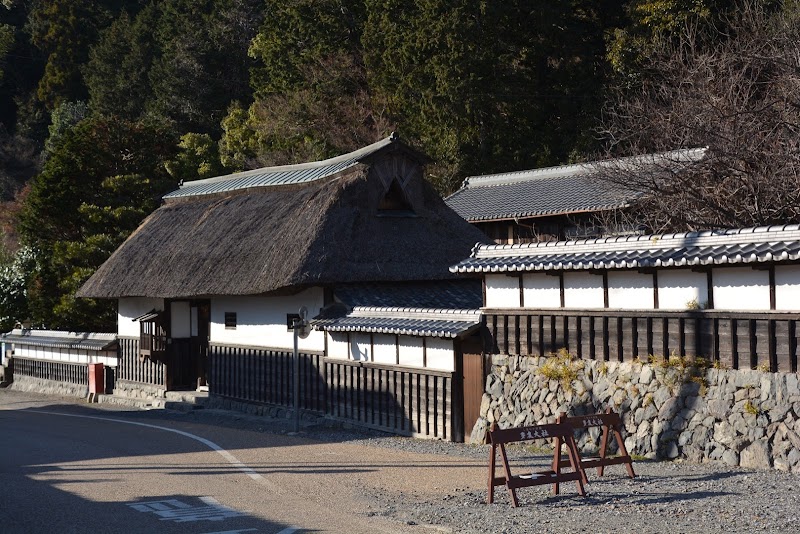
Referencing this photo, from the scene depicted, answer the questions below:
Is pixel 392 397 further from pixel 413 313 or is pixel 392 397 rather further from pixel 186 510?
pixel 186 510

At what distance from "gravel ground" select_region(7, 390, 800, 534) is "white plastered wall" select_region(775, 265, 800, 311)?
2091 millimetres

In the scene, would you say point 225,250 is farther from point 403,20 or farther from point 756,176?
point 403,20

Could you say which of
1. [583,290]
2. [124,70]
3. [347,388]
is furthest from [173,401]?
[124,70]

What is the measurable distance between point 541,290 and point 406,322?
120 inches

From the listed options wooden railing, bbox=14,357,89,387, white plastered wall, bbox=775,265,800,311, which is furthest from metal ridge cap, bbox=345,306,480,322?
wooden railing, bbox=14,357,89,387

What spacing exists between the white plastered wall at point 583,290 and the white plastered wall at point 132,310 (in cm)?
1443

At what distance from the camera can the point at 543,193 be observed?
27.4 m

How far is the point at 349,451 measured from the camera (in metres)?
15.6

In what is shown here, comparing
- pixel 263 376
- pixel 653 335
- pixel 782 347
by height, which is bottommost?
pixel 263 376

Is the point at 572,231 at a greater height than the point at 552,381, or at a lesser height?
greater

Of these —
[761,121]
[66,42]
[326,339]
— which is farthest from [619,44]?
[66,42]

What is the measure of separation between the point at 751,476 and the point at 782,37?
11057mm

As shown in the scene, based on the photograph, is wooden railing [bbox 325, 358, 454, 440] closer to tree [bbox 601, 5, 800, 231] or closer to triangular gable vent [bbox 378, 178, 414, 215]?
triangular gable vent [bbox 378, 178, 414, 215]

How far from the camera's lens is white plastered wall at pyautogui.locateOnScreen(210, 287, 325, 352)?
20438 millimetres
